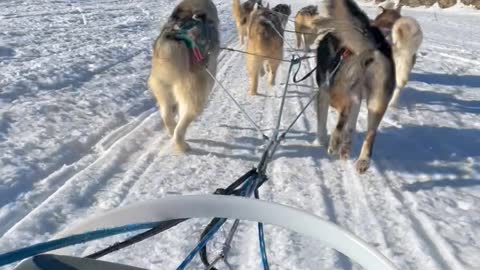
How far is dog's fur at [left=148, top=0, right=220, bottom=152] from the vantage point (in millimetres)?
4523

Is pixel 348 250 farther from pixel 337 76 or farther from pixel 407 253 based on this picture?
pixel 337 76

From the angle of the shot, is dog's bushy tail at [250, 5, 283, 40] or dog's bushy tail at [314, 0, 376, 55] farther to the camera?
dog's bushy tail at [250, 5, 283, 40]

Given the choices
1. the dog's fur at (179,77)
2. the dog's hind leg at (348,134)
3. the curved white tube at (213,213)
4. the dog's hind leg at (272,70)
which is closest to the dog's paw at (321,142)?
the dog's hind leg at (348,134)

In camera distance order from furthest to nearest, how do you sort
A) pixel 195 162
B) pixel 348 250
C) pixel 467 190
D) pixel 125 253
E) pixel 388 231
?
pixel 195 162 < pixel 467 190 < pixel 388 231 < pixel 125 253 < pixel 348 250

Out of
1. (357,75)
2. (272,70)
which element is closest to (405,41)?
(357,75)

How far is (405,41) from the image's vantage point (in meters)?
6.17

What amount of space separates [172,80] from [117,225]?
3.36 m

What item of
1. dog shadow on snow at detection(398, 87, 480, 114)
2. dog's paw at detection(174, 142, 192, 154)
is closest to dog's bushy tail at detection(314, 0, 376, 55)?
dog's paw at detection(174, 142, 192, 154)

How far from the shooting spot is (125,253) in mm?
2846

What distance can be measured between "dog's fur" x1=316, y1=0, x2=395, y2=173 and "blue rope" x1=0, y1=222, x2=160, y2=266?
3247 mm

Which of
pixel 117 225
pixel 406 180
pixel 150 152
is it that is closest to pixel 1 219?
pixel 150 152

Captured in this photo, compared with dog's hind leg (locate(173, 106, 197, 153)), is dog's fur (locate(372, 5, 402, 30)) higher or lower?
higher

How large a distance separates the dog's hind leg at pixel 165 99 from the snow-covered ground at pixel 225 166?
0.65 feet

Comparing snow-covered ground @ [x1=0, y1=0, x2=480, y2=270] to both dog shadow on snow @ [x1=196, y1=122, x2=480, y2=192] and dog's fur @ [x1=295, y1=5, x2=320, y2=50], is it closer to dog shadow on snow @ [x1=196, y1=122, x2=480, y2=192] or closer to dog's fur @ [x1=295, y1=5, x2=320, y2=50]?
dog shadow on snow @ [x1=196, y1=122, x2=480, y2=192]
